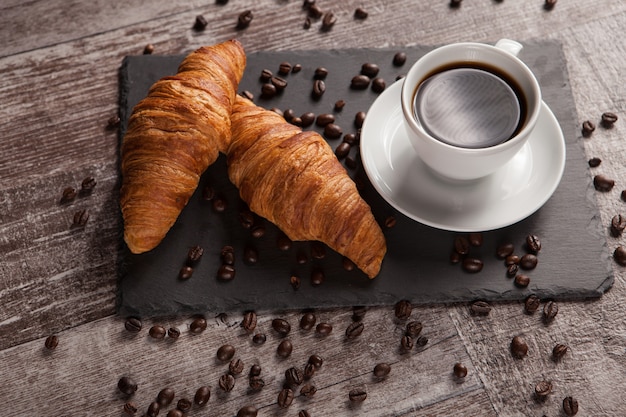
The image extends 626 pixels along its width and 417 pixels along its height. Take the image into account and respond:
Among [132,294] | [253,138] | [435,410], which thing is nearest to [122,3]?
[253,138]

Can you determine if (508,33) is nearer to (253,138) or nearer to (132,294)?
(253,138)

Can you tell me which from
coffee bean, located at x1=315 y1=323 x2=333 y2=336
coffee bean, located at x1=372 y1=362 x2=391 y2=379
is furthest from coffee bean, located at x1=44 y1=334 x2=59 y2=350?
coffee bean, located at x1=372 y1=362 x2=391 y2=379

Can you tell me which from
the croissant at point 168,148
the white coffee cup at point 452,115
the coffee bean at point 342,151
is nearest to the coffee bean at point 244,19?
the croissant at point 168,148

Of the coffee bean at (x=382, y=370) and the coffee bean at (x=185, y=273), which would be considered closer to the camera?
the coffee bean at (x=382, y=370)

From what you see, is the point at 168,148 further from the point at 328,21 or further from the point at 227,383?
the point at 328,21

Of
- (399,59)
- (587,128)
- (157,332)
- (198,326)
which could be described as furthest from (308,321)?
(587,128)

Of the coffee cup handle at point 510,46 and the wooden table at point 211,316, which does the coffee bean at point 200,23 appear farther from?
the coffee cup handle at point 510,46

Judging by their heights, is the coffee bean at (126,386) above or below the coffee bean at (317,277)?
below

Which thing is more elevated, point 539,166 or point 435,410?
point 539,166
